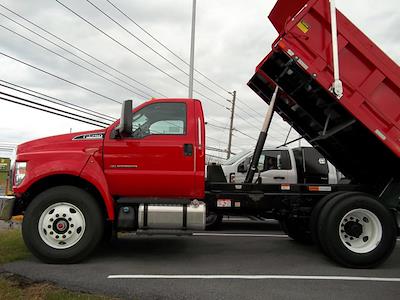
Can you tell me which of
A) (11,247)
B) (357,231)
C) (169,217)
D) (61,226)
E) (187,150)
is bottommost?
(11,247)

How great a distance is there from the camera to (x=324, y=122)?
760 cm

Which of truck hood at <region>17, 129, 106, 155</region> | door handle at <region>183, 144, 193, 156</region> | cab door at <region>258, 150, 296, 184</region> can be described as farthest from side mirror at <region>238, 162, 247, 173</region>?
truck hood at <region>17, 129, 106, 155</region>

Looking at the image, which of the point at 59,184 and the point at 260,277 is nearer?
the point at 260,277

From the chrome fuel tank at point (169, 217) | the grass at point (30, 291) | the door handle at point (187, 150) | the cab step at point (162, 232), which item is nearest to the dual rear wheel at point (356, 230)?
the chrome fuel tank at point (169, 217)

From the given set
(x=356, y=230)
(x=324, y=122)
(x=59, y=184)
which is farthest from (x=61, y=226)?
(x=324, y=122)

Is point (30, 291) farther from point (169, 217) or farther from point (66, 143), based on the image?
point (66, 143)

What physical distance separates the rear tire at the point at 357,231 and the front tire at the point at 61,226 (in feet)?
11.1

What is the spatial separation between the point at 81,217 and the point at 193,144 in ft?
6.39

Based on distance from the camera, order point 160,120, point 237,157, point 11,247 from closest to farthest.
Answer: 1. point 160,120
2. point 11,247
3. point 237,157

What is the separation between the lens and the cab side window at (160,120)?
6832 mm

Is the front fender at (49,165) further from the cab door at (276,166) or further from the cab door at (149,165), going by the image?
the cab door at (276,166)

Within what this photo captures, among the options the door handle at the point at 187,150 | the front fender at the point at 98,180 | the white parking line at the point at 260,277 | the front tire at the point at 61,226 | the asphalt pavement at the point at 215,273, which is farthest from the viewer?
the door handle at the point at 187,150

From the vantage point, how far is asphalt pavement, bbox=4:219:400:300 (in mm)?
5148

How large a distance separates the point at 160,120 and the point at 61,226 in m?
2.14
